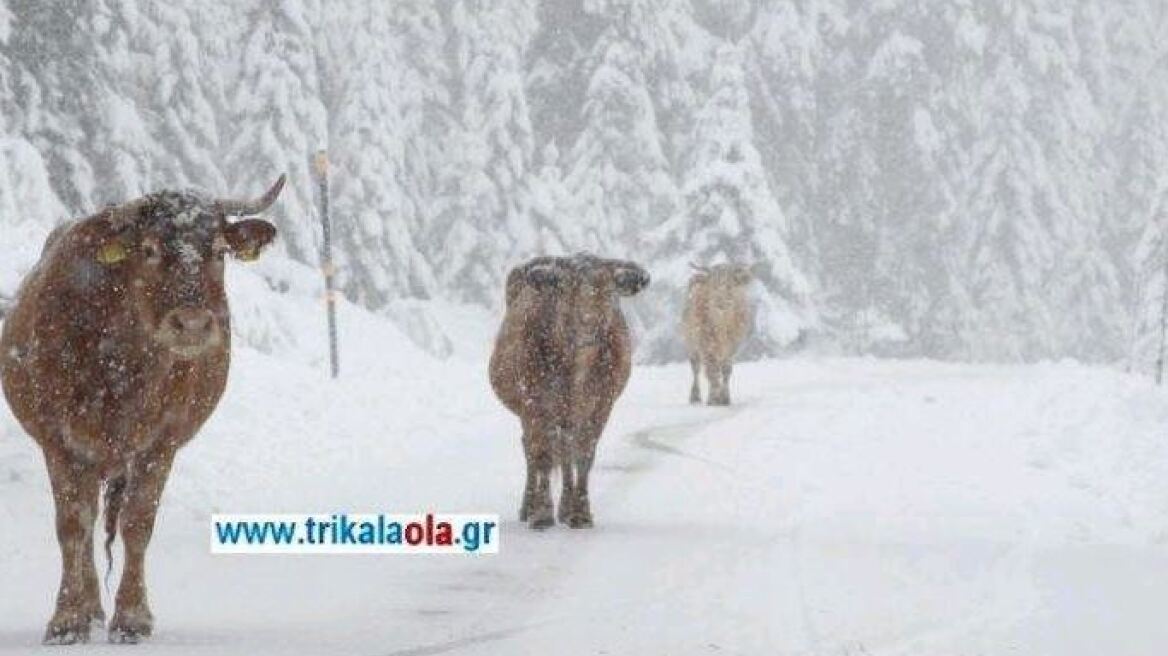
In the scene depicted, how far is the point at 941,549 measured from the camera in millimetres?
9305

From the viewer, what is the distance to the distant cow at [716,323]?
66.8 feet

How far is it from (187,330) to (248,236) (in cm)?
87

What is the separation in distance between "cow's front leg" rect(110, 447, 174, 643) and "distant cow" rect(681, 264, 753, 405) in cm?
1367

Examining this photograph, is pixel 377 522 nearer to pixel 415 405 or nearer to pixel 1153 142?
pixel 415 405

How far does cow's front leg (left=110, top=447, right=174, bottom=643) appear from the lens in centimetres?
636

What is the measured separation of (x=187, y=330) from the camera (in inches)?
237

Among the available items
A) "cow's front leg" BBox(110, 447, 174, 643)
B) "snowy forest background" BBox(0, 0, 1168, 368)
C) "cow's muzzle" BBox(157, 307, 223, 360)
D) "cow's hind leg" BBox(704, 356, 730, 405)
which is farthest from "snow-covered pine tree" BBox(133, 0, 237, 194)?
"cow's muzzle" BBox(157, 307, 223, 360)

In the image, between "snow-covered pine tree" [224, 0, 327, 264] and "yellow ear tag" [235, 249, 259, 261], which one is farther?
"snow-covered pine tree" [224, 0, 327, 264]

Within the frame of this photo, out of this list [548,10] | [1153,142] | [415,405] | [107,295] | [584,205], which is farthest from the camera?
[1153,142]

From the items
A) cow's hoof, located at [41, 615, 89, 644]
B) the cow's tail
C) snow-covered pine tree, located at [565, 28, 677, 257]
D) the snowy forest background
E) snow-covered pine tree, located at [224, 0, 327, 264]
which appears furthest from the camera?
snow-covered pine tree, located at [565, 28, 677, 257]

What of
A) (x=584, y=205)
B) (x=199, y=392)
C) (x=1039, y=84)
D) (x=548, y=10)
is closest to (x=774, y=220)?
(x=584, y=205)

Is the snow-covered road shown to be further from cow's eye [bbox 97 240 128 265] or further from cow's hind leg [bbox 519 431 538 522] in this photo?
cow's eye [bbox 97 240 128 265]

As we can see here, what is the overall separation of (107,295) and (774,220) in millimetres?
29715

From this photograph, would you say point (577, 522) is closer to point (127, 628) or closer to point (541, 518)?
point (541, 518)
